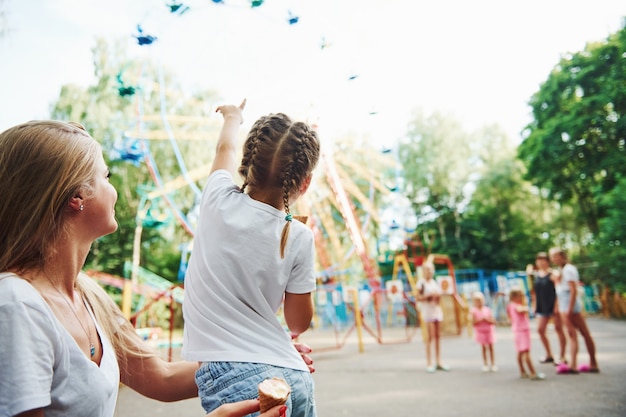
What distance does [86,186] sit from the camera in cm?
109

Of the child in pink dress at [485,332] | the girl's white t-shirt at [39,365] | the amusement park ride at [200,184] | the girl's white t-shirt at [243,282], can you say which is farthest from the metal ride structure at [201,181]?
the girl's white t-shirt at [39,365]

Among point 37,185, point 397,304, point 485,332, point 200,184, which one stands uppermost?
point 200,184

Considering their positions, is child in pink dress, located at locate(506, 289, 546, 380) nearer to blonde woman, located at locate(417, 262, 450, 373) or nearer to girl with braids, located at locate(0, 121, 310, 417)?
blonde woman, located at locate(417, 262, 450, 373)

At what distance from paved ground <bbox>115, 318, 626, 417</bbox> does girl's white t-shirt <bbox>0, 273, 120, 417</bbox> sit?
12.6 feet

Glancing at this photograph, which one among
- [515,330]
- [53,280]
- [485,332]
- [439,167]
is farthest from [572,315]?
[439,167]

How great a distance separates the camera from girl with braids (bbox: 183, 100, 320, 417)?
142cm

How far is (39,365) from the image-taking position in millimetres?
849

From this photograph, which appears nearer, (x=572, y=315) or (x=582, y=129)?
(x=572, y=315)

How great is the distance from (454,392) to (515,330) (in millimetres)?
1366

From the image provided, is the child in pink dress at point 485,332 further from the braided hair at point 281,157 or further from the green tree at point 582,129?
the green tree at point 582,129

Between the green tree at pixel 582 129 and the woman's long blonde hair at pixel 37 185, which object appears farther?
the green tree at pixel 582 129

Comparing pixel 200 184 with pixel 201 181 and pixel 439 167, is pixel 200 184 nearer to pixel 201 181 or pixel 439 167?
pixel 201 181

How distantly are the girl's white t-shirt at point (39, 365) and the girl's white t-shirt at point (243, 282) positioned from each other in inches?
18.5

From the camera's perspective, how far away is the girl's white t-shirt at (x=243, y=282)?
4.74 ft
